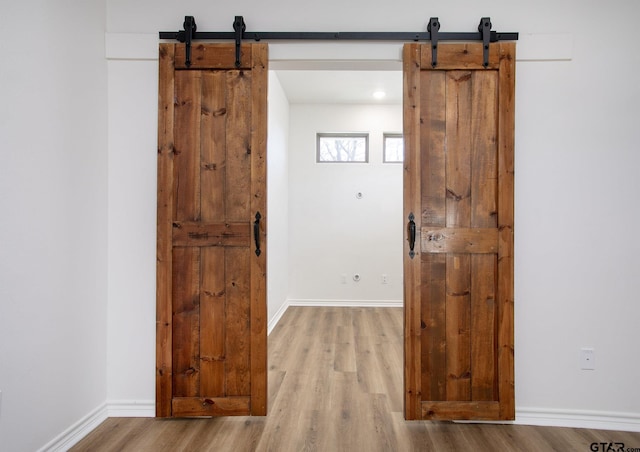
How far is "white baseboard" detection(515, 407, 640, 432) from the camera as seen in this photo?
2.02 m

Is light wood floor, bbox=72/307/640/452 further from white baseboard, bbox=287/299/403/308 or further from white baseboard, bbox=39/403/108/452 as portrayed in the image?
white baseboard, bbox=287/299/403/308

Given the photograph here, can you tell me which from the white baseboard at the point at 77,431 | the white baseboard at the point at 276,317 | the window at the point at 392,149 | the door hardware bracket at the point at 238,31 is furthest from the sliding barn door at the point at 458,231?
the window at the point at 392,149

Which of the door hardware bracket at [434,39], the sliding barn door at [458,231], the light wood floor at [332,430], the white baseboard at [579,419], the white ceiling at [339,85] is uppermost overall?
the white ceiling at [339,85]

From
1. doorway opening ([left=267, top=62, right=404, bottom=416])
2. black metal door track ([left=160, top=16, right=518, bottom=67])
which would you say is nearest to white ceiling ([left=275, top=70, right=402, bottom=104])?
doorway opening ([left=267, top=62, right=404, bottom=416])

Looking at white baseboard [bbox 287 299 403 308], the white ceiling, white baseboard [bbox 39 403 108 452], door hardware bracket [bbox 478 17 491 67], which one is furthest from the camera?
white baseboard [bbox 287 299 403 308]

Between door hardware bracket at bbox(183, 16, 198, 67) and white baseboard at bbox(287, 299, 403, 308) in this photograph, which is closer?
door hardware bracket at bbox(183, 16, 198, 67)

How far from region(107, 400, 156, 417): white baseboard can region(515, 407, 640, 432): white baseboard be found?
208 centimetres

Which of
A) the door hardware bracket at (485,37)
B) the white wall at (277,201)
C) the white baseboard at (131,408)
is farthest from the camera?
the white wall at (277,201)

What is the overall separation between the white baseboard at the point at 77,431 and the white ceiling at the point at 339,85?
356 cm

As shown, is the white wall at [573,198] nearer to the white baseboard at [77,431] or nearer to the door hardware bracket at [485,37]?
the door hardware bracket at [485,37]

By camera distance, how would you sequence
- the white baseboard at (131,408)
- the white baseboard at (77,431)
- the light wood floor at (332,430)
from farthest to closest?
the white baseboard at (131,408)
the light wood floor at (332,430)
the white baseboard at (77,431)

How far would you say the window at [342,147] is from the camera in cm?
522

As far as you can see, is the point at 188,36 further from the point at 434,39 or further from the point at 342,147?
the point at 342,147

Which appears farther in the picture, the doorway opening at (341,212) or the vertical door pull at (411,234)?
the doorway opening at (341,212)
